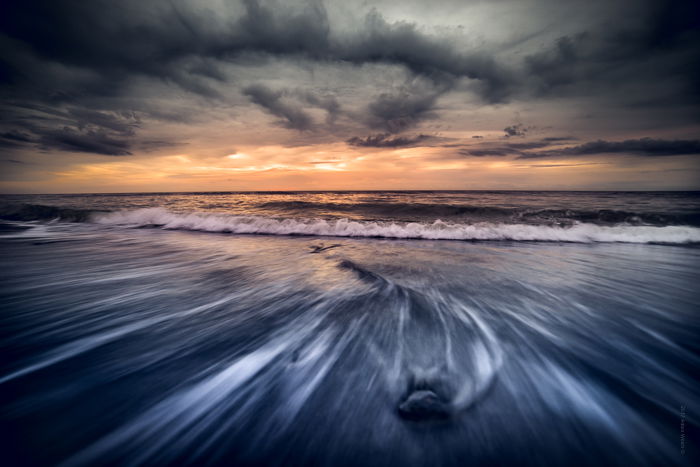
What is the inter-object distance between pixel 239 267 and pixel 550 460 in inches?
206

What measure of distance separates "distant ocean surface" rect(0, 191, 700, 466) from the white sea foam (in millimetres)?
3268

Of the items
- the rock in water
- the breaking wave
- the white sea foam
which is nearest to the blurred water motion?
the rock in water

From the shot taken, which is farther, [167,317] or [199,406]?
[167,317]

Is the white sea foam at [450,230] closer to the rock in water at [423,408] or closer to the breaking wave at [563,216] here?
the breaking wave at [563,216]

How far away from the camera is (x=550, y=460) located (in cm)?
131

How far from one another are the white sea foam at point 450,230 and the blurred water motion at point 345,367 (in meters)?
3.96

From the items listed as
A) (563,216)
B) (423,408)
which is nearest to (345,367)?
(423,408)

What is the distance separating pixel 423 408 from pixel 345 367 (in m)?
0.74

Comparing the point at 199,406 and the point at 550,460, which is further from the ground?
the point at 550,460

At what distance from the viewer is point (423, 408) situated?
62.1 inches

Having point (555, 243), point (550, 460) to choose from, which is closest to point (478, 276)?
point (550, 460)

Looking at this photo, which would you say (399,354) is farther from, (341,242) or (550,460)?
(341,242)

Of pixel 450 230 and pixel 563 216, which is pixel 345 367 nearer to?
pixel 450 230

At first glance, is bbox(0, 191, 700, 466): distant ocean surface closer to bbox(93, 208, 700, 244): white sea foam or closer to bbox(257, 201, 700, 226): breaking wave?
bbox(93, 208, 700, 244): white sea foam
